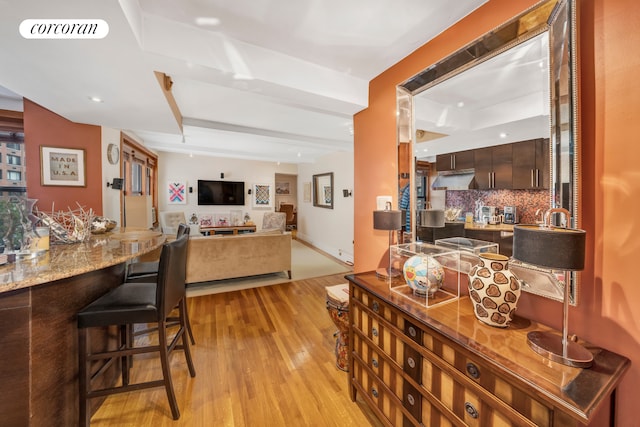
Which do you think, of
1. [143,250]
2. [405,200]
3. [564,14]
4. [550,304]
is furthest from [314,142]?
[550,304]

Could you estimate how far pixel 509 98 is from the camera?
1.31 m

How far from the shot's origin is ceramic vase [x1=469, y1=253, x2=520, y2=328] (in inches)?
40.3

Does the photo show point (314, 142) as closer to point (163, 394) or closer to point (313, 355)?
point (313, 355)

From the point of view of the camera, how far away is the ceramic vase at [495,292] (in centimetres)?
102

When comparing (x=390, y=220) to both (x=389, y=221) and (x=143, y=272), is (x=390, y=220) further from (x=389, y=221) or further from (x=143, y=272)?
(x=143, y=272)

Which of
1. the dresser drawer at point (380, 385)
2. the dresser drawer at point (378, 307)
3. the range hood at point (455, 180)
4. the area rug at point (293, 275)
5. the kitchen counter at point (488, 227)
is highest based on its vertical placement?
the range hood at point (455, 180)

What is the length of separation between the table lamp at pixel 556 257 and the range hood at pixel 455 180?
Result: 666 millimetres

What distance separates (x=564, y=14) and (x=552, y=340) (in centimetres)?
136

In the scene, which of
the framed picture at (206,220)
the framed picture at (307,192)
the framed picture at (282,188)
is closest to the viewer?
the framed picture at (206,220)

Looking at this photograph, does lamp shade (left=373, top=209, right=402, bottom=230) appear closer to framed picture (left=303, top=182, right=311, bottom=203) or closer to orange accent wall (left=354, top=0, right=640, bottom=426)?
orange accent wall (left=354, top=0, right=640, bottom=426)

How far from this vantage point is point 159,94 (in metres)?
2.23

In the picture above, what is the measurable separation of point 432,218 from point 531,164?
65cm

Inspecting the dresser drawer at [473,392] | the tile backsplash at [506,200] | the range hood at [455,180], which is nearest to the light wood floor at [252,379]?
the dresser drawer at [473,392]

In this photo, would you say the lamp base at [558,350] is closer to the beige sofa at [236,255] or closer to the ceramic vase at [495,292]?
the ceramic vase at [495,292]
